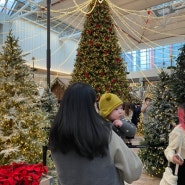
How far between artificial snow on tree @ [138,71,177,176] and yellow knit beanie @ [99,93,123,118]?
347cm

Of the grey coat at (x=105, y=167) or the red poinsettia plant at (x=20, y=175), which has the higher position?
the grey coat at (x=105, y=167)

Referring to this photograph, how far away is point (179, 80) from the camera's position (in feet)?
15.7

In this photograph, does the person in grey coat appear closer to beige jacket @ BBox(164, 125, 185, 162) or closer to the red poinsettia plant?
the red poinsettia plant

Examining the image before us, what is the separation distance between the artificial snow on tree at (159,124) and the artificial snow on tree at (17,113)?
7.40 ft

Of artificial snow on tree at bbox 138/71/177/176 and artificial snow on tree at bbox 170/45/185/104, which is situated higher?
artificial snow on tree at bbox 170/45/185/104

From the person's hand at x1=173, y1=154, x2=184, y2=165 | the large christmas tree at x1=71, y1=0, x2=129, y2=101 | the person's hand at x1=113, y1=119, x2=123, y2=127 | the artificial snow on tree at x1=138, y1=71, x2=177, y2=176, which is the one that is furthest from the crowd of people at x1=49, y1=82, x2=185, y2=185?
the large christmas tree at x1=71, y1=0, x2=129, y2=101

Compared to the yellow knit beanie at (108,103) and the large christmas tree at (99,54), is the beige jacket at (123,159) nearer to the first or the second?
the yellow knit beanie at (108,103)

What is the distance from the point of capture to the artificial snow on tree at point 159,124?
5270 mm

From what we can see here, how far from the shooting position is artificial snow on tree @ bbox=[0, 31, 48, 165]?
393cm

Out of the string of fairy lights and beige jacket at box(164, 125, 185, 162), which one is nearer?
beige jacket at box(164, 125, 185, 162)

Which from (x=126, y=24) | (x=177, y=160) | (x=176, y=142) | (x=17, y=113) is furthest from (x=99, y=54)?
(x=126, y=24)

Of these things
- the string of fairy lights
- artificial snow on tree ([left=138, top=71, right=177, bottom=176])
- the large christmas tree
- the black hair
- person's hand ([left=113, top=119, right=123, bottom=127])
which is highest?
the string of fairy lights

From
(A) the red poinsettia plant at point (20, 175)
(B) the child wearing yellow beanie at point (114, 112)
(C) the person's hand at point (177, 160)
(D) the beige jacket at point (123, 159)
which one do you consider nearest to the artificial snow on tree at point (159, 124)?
(C) the person's hand at point (177, 160)

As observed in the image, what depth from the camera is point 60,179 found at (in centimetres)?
154
